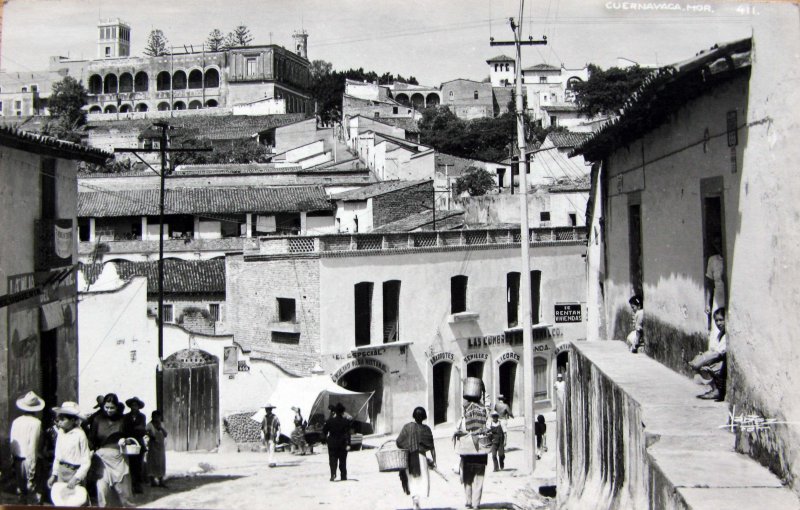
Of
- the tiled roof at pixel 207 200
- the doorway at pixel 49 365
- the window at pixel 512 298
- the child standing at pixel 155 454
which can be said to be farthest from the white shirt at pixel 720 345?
the tiled roof at pixel 207 200

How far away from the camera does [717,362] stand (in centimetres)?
639

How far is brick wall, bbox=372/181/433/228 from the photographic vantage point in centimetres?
2178

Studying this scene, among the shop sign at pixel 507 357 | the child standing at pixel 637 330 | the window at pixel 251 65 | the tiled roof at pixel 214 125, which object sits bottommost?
the shop sign at pixel 507 357

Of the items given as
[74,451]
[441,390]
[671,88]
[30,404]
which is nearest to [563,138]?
[441,390]

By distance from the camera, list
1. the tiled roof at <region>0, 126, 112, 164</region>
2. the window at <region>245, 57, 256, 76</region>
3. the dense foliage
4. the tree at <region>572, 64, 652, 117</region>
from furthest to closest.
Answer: the dense foliage
the window at <region>245, 57, 256, 76</region>
the tree at <region>572, 64, 652, 117</region>
the tiled roof at <region>0, 126, 112, 164</region>

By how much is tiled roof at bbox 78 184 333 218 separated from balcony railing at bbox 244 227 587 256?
575 cm

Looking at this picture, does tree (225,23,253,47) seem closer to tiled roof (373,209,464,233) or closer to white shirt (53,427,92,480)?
white shirt (53,427,92,480)

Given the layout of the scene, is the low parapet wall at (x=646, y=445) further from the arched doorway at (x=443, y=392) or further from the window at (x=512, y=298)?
the window at (x=512, y=298)

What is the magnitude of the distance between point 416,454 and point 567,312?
10.5 m

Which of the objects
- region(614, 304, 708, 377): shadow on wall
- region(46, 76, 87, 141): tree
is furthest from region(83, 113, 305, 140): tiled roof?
region(614, 304, 708, 377): shadow on wall

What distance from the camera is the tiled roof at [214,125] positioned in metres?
25.8

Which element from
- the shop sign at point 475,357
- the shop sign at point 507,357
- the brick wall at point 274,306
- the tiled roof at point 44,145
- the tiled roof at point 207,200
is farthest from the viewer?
the tiled roof at point 207,200

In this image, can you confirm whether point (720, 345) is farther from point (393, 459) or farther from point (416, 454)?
point (393, 459)

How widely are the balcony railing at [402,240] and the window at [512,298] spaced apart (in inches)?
28.2
